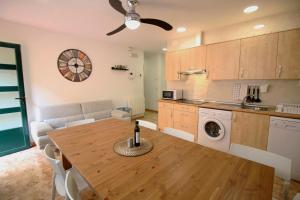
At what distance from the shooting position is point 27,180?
2.07 metres

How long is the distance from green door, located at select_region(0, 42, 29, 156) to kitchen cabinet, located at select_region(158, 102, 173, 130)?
301 centimetres

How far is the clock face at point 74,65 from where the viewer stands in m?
3.53

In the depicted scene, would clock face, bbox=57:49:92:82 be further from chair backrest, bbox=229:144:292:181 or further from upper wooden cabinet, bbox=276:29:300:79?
upper wooden cabinet, bbox=276:29:300:79

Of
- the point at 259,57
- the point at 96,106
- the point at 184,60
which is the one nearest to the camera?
the point at 259,57

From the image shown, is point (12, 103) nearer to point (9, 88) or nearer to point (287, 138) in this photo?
point (9, 88)

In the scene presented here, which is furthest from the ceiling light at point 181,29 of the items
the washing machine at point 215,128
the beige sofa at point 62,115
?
the beige sofa at point 62,115

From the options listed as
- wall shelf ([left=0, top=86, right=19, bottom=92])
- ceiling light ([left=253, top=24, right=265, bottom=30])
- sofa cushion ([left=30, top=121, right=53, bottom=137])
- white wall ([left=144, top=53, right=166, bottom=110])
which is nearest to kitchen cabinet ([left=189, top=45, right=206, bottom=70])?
ceiling light ([left=253, top=24, right=265, bottom=30])

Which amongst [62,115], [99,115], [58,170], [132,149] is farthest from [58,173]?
[99,115]

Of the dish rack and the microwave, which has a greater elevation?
the microwave

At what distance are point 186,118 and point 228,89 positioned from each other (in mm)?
1089

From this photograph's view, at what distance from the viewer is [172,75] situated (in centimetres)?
383

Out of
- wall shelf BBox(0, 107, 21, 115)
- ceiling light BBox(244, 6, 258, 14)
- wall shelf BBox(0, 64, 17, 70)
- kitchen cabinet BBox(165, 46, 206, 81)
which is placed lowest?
wall shelf BBox(0, 107, 21, 115)

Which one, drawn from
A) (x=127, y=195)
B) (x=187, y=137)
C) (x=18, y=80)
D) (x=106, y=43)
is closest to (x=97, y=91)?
(x=106, y=43)

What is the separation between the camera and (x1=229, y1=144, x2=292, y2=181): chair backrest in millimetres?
1158
